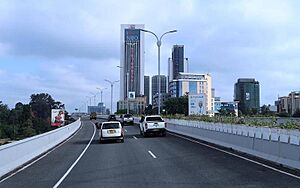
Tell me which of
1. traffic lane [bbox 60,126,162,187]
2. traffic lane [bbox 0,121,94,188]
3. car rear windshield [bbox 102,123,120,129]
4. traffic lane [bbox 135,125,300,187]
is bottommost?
traffic lane [bbox 0,121,94,188]

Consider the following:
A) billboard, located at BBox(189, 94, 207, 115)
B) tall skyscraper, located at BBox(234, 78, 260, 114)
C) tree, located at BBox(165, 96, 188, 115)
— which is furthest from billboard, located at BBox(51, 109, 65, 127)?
tall skyscraper, located at BBox(234, 78, 260, 114)

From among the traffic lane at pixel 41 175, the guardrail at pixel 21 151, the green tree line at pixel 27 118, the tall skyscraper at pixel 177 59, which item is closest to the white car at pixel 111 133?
the guardrail at pixel 21 151

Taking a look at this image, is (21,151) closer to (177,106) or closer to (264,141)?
(264,141)

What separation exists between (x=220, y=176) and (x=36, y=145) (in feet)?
41.9

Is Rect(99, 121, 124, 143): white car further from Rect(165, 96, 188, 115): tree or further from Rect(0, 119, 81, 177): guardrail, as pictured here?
Rect(165, 96, 188, 115): tree

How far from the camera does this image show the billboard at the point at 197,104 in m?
66.6

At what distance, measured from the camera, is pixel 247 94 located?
115 meters

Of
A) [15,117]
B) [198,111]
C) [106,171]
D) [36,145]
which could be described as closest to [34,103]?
[15,117]

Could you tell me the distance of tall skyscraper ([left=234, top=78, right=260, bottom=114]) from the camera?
11354 centimetres

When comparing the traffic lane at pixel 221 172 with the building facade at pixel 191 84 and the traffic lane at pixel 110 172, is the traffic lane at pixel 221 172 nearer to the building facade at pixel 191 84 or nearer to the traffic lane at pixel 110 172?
the traffic lane at pixel 110 172

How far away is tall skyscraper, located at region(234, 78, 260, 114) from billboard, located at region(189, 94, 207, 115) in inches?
1794

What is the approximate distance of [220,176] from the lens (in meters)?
13.2

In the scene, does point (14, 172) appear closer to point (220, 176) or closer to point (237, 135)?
point (220, 176)

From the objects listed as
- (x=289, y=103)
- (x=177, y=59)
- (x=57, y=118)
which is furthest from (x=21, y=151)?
(x=177, y=59)
